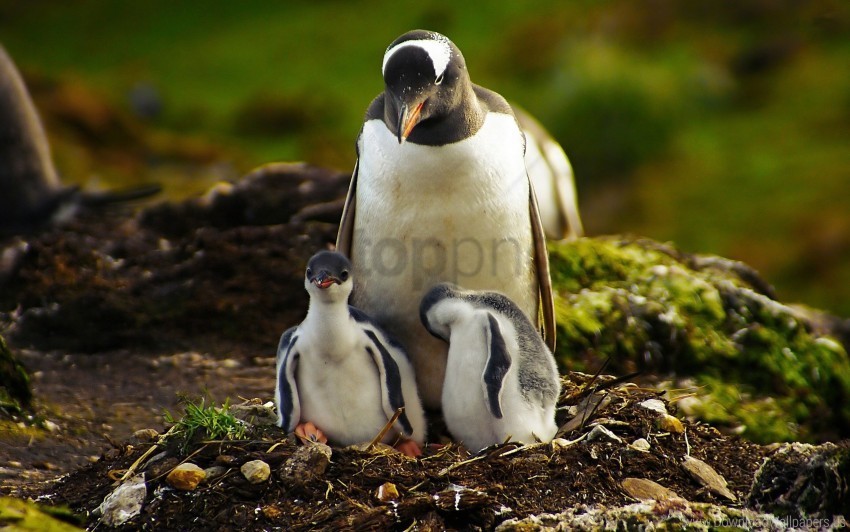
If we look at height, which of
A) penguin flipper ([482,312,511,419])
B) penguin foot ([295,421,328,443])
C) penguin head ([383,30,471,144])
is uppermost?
penguin head ([383,30,471,144])

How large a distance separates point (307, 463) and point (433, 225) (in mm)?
1433

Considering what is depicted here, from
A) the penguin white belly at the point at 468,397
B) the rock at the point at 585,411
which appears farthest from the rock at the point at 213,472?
the rock at the point at 585,411

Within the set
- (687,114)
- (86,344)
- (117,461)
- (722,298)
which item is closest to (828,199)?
(687,114)

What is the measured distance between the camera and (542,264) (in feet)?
19.2

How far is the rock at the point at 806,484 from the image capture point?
4262mm

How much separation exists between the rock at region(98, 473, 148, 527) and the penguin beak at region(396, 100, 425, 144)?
181cm

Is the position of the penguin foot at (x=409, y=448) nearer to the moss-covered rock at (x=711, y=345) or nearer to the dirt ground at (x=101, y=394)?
the dirt ground at (x=101, y=394)

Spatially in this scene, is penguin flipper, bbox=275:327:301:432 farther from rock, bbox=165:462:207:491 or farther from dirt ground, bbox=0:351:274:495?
rock, bbox=165:462:207:491

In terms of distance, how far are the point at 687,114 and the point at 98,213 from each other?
1714 centimetres

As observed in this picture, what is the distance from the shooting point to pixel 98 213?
9.58 m

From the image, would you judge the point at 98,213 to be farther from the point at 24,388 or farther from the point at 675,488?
the point at 675,488

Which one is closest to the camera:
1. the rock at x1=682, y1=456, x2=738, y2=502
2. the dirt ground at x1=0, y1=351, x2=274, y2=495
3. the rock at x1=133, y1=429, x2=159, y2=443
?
the rock at x1=682, y1=456, x2=738, y2=502

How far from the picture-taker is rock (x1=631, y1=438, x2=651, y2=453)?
4797 mm

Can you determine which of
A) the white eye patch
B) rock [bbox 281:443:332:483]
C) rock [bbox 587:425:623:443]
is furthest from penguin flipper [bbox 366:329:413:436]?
the white eye patch
